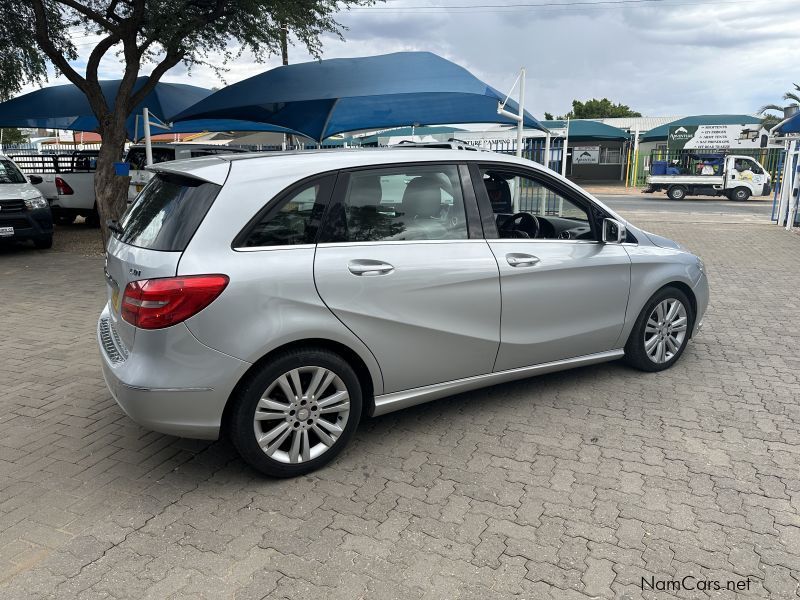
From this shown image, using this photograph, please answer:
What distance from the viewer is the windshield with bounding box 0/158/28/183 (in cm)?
1115

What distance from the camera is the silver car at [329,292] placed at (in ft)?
9.77

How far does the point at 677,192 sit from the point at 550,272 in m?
25.9

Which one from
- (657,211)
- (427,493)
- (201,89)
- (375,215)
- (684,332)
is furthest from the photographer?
(657,211)

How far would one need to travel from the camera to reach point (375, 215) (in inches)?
137

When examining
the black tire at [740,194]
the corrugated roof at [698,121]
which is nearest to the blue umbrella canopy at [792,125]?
the black tire at [740,194]

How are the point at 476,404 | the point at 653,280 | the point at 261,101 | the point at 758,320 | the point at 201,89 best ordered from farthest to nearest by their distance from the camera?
the point at 201,89 < the point at 261,101 < the point at 758,320 < the point at 653,280 < the point at 476,404

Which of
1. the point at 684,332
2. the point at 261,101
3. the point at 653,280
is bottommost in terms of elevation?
the point at 684,332

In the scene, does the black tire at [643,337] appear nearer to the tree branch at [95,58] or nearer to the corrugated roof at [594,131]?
the tree branch at [95,58]

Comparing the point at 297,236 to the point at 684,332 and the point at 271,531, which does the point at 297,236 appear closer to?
the point at 271,531

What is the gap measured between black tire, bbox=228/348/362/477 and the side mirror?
2028 mm

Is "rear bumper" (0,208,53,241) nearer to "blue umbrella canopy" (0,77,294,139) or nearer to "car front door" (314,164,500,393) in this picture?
"blue umbrella canopy" (0,77,294,139)

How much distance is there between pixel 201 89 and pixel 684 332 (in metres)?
13.3

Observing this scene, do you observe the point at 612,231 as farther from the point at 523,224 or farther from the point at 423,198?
the point at 423,198

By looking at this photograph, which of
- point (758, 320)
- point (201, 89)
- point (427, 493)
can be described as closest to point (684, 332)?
point (758, 320)
